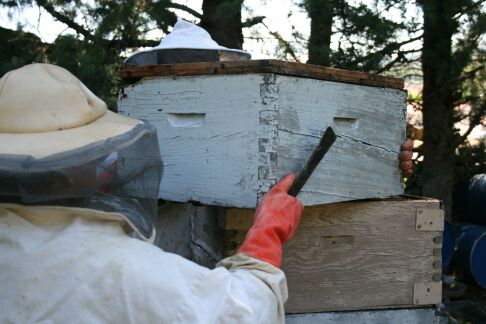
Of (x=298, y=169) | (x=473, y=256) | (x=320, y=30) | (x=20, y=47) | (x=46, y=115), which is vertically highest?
(x=320, y=30)

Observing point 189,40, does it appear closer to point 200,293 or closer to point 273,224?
point 273,224

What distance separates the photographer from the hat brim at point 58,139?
1.05 meters

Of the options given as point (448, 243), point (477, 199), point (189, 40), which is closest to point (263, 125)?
point (189, 40)

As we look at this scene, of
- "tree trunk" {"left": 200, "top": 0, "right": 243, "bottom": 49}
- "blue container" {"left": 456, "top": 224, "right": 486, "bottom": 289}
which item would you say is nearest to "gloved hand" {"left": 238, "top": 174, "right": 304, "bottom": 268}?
"tree trunk" {"left": 200, "top": 0, "right": 243, "bottom": 49}

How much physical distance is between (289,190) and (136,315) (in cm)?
59


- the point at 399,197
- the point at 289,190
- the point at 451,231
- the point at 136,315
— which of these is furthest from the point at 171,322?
the point at 451,231

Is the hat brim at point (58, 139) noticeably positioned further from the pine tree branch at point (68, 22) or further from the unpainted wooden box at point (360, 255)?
the pine tree branch at point (68, 22)

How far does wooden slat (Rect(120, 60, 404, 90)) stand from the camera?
5.15 ft

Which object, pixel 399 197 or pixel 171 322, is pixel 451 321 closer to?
pixel 399 197

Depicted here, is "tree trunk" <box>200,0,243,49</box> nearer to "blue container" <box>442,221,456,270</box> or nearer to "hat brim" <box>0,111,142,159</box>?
"blue container" <box>442,221,456,270</box>

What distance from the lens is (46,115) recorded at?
1.11m

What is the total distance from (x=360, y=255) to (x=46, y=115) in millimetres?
1124

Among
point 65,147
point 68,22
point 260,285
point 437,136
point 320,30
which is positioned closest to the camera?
point 65,147

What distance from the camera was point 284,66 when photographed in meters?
1.58
